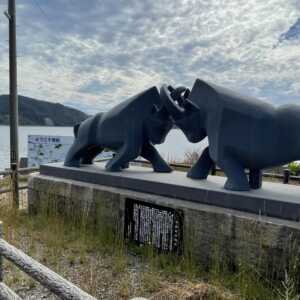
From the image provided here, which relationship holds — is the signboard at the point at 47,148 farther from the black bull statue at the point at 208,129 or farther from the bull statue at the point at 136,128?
the bull statue at the point at 136,128

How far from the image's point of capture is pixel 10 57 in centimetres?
692

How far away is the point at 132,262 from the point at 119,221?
76 centimetres

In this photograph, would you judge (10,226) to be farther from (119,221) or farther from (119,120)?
(119,120)

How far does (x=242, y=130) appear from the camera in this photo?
3.72 meters

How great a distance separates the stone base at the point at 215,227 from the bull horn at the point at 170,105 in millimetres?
1010

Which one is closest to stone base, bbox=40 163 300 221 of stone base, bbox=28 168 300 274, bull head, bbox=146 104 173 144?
stone base, bbox=28 168 300 274

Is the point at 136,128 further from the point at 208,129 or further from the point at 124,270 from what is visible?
the point at 124,270

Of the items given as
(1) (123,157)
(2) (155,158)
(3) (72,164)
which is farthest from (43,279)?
(3) (72,164)

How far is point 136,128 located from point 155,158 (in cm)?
73

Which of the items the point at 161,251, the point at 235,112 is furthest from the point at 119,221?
the point at 235,112

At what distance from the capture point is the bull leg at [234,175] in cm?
371

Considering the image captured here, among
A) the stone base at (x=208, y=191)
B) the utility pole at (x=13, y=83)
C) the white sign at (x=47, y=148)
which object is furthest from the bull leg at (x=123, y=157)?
the white sign at (x=47, y=148)

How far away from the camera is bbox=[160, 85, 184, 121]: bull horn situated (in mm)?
4363

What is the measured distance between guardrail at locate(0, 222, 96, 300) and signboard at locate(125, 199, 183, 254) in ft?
7.02
